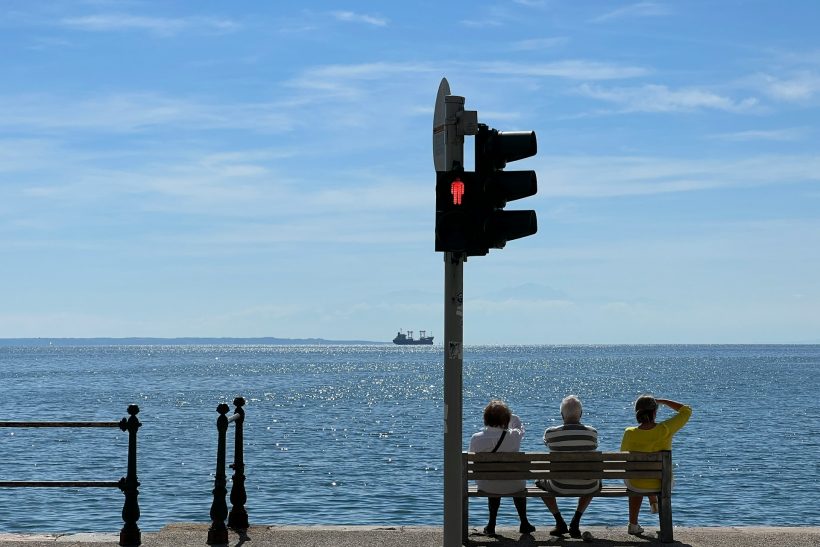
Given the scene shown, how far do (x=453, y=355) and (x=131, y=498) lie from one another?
3908 mm

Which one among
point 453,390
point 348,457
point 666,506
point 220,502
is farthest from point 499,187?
point 348,457

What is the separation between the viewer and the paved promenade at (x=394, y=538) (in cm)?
978

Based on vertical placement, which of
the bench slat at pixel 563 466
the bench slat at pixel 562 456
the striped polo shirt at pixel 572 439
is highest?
the striped polo shirt at pixel 572 439

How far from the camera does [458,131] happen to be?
796 cm

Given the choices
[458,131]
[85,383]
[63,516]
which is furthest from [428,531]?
[85,383]

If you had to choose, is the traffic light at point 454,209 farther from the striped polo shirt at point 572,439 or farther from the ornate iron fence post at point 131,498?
the ornate iron fence post at point 131,498

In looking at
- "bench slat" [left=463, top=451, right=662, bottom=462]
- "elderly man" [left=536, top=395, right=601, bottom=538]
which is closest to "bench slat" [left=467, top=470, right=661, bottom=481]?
"bench slat" [left=463, top=451, right=662, bottom=462]

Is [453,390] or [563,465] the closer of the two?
[453,390]

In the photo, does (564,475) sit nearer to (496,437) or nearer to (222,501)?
(496,437)

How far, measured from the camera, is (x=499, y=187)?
309 inches

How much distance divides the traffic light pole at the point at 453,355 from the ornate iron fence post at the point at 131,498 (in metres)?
3.17

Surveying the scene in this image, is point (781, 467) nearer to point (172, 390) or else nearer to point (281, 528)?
point (281, 528)

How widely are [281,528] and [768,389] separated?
86.1 m

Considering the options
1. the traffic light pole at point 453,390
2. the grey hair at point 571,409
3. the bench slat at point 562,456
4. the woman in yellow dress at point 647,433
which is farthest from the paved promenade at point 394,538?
the traffic light pole at point 453,390
